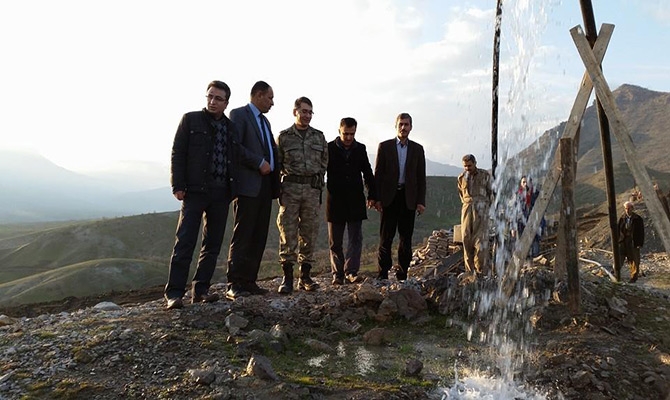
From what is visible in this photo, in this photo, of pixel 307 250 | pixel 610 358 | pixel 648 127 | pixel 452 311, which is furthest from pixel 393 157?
pixel 648 127

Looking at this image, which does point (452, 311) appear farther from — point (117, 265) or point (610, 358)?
point (117, 265)

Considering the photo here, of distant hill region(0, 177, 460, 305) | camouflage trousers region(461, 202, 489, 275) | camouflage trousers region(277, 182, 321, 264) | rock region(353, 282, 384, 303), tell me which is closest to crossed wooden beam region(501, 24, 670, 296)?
rock region(353, 282, 384, 303)

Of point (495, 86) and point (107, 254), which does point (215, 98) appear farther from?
point (107, 254)

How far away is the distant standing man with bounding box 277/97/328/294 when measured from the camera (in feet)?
18.9

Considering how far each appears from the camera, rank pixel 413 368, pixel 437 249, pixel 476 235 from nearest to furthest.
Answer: pixel 413 368 → pixel 476 235 → pixel 437 249

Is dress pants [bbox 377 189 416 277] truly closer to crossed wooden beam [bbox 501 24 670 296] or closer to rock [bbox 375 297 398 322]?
rock [bbox 375 297 398 322]

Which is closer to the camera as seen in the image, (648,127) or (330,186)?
(330,186)

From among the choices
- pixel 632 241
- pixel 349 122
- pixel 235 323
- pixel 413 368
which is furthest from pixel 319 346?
pixel 632 241

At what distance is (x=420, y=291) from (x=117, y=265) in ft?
52.4

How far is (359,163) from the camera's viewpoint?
650 cm

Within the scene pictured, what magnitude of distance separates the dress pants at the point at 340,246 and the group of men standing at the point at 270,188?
0.05ft

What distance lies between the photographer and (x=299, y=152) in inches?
227

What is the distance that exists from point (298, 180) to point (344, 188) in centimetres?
86

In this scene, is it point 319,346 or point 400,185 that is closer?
point 319,346
